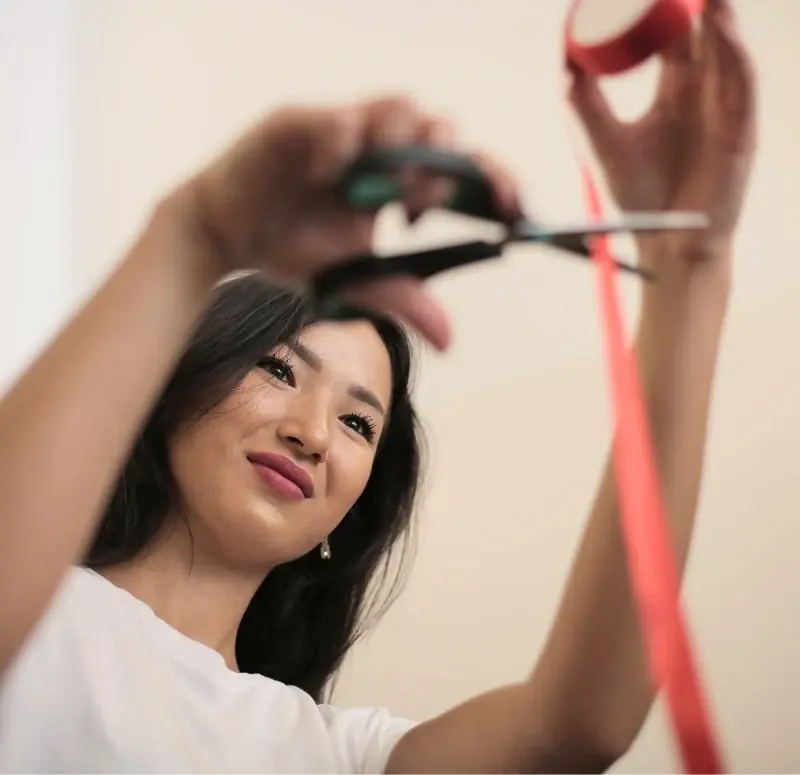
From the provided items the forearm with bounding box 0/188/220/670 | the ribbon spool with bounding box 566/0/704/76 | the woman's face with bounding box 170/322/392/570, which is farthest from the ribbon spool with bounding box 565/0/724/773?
the woman's face with bounding box 170/322/392/570

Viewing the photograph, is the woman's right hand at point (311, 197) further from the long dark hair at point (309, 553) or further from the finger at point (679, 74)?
the long dark hair at point (309, 553)

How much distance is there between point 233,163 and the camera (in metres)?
0.32

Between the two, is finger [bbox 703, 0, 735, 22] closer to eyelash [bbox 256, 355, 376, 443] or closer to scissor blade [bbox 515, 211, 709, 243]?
scissor blade [bbox 515, 211, 709, 243]

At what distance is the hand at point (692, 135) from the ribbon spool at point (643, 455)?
2 cm

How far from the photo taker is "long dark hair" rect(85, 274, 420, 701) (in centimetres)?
62

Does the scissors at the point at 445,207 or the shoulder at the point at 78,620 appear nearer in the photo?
the scissors at the point at 445,207

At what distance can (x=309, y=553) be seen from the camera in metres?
0.74

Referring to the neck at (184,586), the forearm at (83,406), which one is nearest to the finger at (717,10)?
the forearm at (83,406)

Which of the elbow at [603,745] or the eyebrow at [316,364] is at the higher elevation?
the eyebrow at [316,364]

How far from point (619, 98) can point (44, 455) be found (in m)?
0.69

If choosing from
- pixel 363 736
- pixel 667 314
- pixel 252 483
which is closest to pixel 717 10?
pixel 667 314

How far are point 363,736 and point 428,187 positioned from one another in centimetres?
43

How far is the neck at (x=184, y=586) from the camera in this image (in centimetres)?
60

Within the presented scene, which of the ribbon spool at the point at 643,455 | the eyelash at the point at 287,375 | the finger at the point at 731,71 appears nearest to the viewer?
the ribbon spool at the point at 643,455
